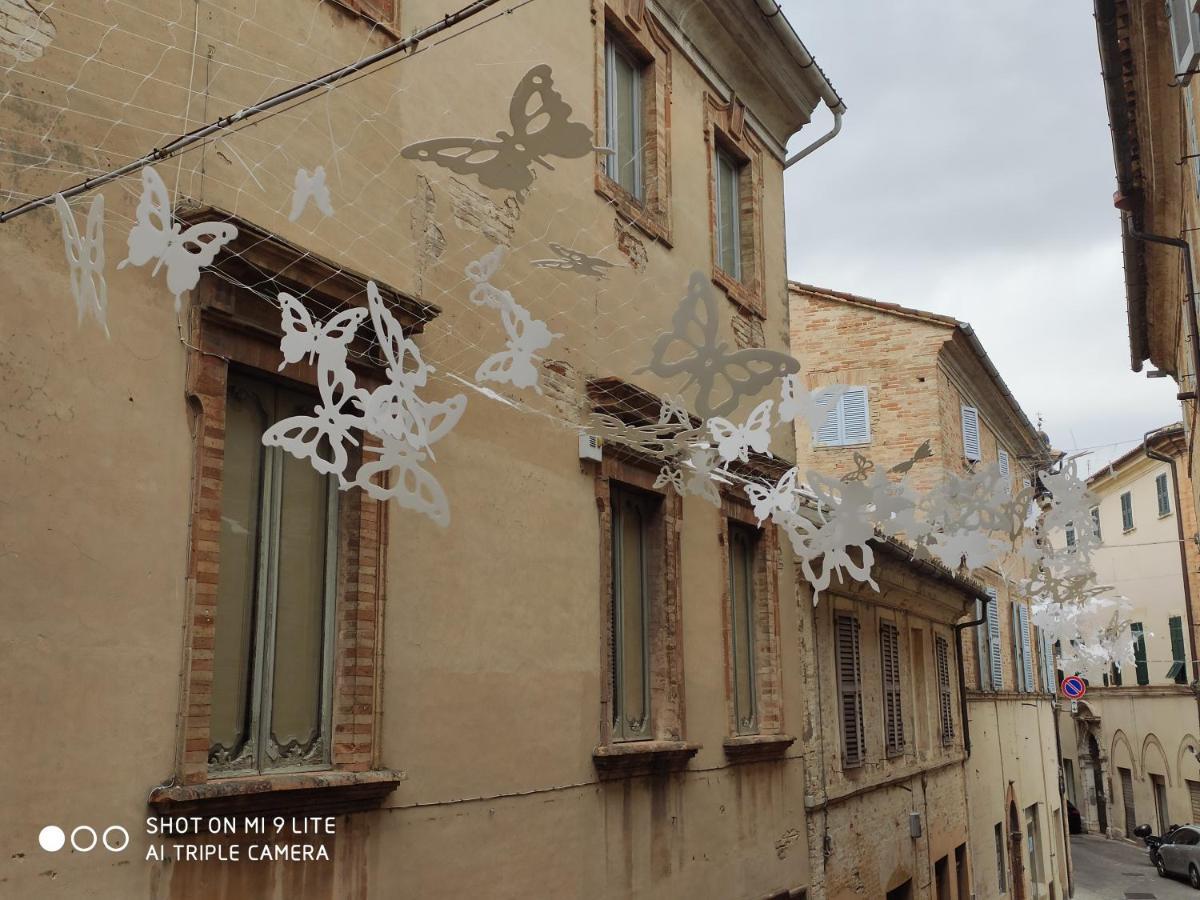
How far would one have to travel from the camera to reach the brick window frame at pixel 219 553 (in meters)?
4.65

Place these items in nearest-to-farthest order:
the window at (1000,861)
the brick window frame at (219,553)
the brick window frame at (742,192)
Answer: the brick window frame at (219,553), the brick window frame at (742,192), the window at (1000,861)

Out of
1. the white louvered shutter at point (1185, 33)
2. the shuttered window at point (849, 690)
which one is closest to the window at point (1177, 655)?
the shuttered window at point (849, 690)

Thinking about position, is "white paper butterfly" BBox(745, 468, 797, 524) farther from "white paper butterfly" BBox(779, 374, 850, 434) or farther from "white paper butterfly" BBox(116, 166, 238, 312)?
"white paper butterfly" BBox(116, 166, 238, 312)

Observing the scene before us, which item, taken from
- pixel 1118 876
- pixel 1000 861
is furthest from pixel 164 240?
pixel 1118 876

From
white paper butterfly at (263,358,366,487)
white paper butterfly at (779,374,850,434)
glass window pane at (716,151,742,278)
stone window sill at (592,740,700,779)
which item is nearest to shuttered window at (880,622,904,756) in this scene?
glass window pane at (716,151,742,278)

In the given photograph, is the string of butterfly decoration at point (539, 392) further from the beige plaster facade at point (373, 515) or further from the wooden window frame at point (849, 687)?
the wooden window frame at point (849, 687)

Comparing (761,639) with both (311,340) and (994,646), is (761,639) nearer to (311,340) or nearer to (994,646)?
(311,340)

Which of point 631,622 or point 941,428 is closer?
point 631,622

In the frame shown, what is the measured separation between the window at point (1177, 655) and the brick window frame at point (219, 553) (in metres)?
32.8

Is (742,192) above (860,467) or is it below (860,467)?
above

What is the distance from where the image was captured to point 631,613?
27.5 feet

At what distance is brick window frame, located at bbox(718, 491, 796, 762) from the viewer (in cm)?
946

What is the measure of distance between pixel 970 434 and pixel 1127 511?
19.1 metres

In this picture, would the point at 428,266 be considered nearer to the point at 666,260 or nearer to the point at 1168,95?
the point at 666,260
